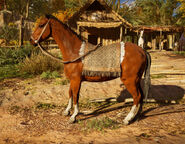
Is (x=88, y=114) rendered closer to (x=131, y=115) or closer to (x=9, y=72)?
(x=131, y=115)

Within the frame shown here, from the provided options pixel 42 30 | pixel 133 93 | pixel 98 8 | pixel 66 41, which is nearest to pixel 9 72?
pixel 42 30

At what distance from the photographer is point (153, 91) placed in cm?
529

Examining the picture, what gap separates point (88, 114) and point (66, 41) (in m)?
1.93

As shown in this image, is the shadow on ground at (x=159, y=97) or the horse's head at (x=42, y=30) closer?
the horse's head at (x=42, y=30)

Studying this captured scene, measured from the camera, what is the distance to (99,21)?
14.3m

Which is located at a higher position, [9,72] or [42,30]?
[42,30]

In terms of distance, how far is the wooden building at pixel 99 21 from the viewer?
13.6 m

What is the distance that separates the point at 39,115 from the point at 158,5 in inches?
1420

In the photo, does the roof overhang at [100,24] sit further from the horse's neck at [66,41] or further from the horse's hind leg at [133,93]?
the horse's hind leg at [133,93]

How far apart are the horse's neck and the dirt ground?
5.10 feet

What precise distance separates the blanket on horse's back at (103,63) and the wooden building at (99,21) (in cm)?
1032

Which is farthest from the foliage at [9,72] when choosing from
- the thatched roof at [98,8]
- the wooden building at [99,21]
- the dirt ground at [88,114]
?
the thatched roof at [98,8]

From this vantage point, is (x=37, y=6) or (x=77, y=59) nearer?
(x=77, y=59)

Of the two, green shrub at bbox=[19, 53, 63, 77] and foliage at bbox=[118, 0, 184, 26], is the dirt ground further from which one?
foliage at bbox=[118, 0, 184, 26]
